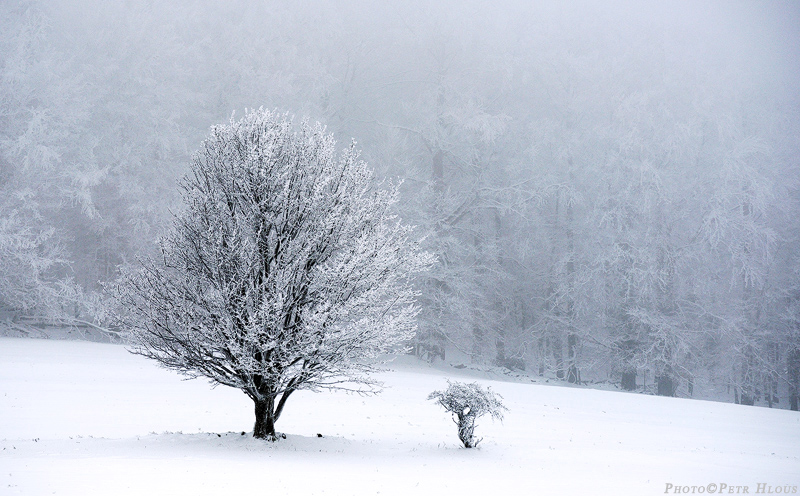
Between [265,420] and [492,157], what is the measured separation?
20832mm

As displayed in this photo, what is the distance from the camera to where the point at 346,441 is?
38.8 feet

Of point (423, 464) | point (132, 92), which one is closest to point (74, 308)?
point (132, 92)

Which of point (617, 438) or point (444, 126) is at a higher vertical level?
point (444, 126)

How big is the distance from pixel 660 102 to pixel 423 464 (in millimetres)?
22676

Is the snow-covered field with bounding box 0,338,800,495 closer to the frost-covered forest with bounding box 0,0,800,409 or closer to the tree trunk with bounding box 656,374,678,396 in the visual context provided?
the frost-covered forest with bounding box 0,0,800,409

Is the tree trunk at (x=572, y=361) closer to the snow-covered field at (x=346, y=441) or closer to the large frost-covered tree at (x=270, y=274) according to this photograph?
the snow-covered field at (x=346, y=441)

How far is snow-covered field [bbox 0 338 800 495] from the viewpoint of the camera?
817 cm

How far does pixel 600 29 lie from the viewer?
30656 mm

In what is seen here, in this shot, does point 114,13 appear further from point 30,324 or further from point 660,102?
point 660,102

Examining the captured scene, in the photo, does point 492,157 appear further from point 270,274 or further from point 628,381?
point 270,274

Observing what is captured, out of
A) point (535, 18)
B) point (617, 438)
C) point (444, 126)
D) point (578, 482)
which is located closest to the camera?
point (578, 482)

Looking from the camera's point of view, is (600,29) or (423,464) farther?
(600,29)

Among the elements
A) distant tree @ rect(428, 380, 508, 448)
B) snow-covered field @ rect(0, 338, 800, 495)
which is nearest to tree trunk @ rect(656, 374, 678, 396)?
snow-covered field @ rect(0, 338, 800, 495)

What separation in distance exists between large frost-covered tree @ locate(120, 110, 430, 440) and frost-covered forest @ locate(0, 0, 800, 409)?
13.8m
